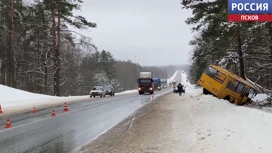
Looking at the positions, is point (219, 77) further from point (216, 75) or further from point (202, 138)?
point (202, 138)

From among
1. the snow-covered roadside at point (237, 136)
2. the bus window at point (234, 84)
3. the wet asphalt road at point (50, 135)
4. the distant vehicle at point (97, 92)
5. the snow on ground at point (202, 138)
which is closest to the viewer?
the snow-covered roadside at point (237, 136)

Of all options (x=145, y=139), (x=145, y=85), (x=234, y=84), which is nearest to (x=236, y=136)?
(x=145, y=139)

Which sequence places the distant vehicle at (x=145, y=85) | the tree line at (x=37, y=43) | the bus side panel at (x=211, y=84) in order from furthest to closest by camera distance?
the distant vehicle at (x=145, y=85)
the tree line at (x=37, y=43)
the bus side panel at (x=211, y=84)

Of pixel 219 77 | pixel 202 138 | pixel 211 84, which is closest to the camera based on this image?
pixel 202 138

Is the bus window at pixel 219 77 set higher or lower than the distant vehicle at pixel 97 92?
higher

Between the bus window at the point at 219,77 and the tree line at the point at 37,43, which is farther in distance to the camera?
the tree line at the point at 37,43

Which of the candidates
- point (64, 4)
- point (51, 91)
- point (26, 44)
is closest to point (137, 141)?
point (64, 4)

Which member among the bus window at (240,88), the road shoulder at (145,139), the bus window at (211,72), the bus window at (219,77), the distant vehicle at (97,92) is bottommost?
the road shoulder at (145,139)

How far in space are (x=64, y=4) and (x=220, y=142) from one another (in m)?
33.2

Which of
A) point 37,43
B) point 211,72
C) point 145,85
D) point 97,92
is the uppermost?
point 37,43

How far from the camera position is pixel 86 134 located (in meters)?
12.6

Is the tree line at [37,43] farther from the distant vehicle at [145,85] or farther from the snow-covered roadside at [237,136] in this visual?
the snow-covered roadside at [237,136]

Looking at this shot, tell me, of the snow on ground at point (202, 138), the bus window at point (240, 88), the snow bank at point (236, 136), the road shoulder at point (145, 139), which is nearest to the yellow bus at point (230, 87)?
the bus window at point (240, 88)

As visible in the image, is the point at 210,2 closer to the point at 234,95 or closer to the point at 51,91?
the point at 234,95
